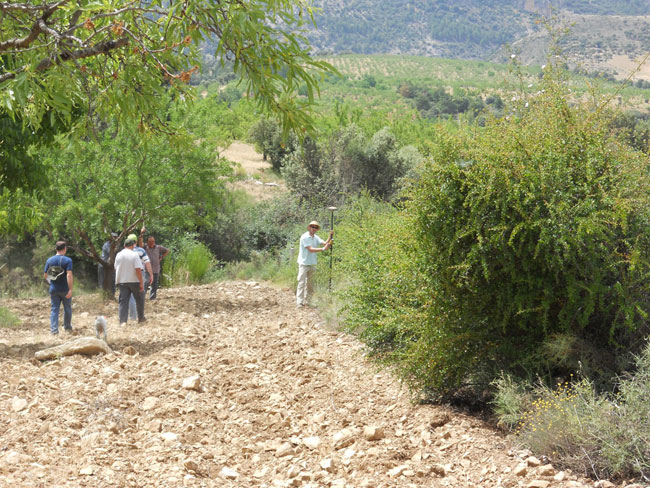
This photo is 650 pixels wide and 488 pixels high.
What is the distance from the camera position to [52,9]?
5.23 metres

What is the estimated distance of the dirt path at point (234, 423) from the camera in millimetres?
5184

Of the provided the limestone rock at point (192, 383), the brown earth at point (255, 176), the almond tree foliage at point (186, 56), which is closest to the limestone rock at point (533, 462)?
the almond tree foliage at point (186, 56)

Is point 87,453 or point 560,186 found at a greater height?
point 560,186

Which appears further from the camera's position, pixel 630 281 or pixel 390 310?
pixel 390 310

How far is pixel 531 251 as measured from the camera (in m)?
5.87

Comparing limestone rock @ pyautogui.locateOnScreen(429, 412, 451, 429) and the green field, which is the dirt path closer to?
limestone rock @ pyautogui.locateOnScreen(429, 412, 451, 429)

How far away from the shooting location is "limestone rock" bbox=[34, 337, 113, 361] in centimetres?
869

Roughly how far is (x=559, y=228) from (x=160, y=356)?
19.2 ft

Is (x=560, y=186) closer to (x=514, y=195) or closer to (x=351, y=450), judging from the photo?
(x=514, y=195)

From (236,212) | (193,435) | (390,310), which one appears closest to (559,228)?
(390,310)

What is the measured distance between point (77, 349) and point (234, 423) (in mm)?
3144

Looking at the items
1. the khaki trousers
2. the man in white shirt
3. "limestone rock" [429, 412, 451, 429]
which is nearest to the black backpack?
the man in white shirt

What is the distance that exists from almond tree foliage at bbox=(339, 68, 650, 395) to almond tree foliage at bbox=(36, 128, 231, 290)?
9708mm

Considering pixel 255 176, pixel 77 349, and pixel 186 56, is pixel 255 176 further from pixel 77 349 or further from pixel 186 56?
pixel 186 56
